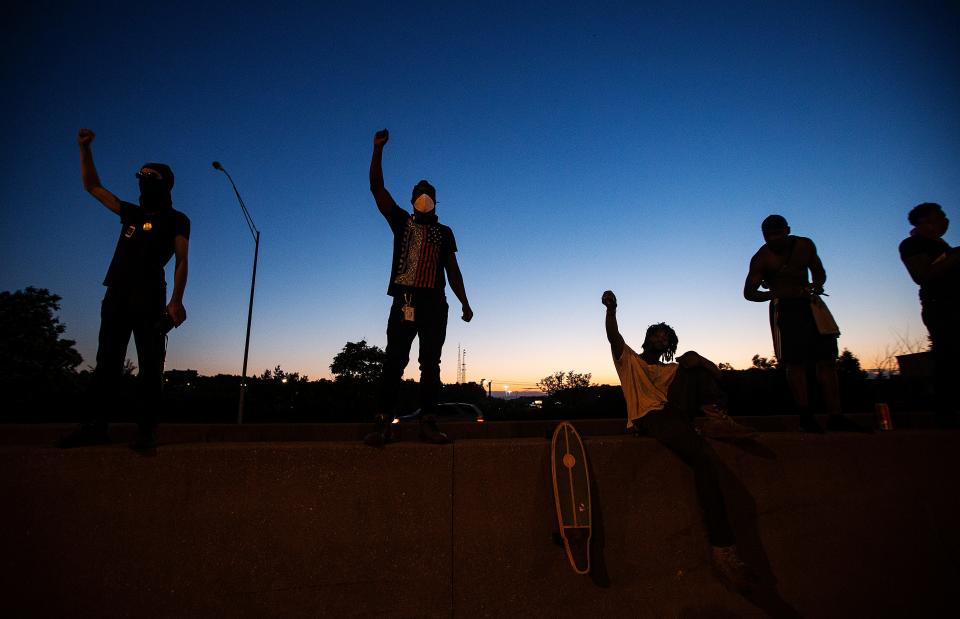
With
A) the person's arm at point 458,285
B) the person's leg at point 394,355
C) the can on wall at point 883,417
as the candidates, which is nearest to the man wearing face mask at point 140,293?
the person's leg at point 394,355

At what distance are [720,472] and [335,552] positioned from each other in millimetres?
2486

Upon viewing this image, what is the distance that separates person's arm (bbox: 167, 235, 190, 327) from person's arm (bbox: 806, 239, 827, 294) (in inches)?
200

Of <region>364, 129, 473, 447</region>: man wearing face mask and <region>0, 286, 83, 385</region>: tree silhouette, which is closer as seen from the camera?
<region>364, 129, 473, 447</region>: man wearing face mask

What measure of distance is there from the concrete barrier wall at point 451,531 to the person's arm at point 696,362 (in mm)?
659

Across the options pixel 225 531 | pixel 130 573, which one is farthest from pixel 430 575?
pixel 130 573

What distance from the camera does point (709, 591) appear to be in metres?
2.72

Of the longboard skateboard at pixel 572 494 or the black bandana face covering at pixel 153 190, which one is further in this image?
the black bandana face covering at pixel 153 190

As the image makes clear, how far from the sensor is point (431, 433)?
9.29 feet

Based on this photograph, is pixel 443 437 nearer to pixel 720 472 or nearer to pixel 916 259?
pixel 720 472

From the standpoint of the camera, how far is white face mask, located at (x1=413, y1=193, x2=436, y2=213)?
3541 millimetres

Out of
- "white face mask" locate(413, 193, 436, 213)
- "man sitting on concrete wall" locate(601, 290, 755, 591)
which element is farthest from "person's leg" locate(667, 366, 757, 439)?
"white face mask" locate(413, 193, 436, 213)

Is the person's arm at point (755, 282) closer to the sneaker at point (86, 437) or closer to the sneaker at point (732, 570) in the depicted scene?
the sneaker at point (732, 570)

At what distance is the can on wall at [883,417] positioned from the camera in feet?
12.5

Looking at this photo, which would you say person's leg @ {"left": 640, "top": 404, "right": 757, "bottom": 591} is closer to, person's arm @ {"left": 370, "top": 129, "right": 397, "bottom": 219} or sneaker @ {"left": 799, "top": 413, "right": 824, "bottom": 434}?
sneaker @ {"left": 799, "top": 413, "right": 824, "bottom": 434}
